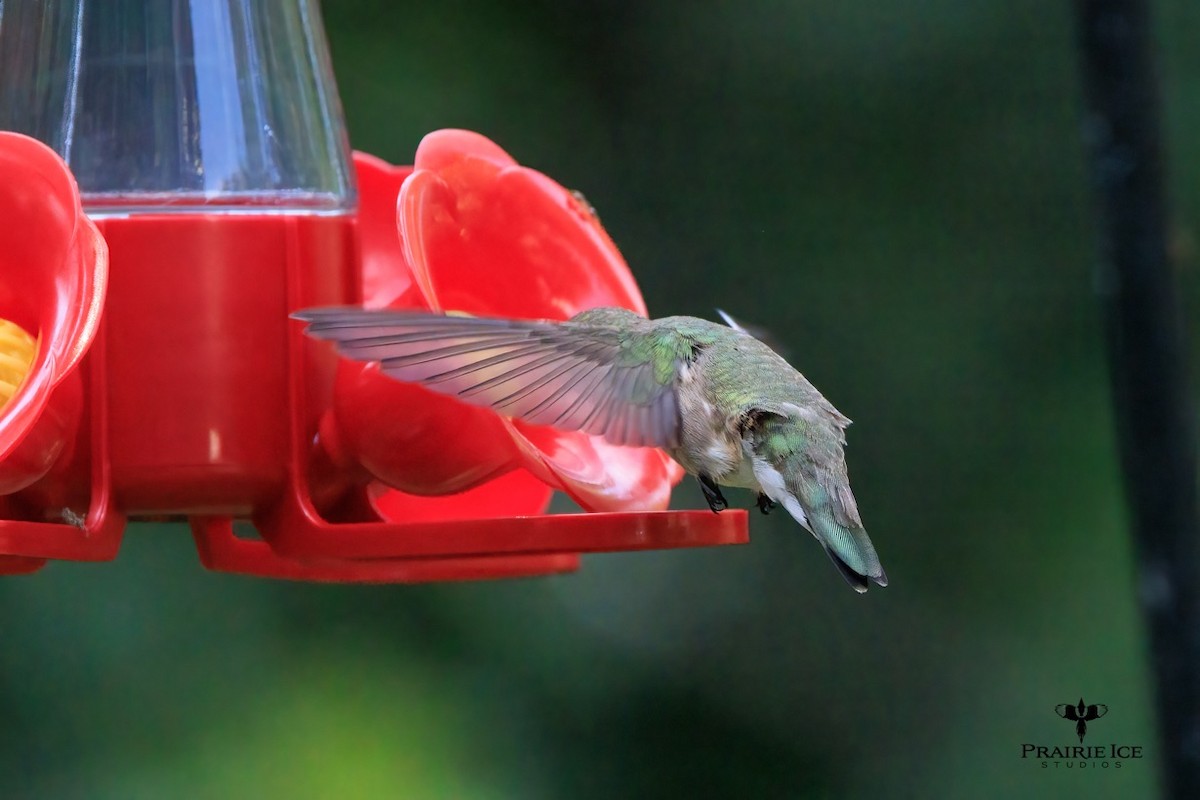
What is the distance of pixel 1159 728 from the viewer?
2.14 metres

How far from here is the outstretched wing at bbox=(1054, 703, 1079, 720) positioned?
15.6 feet

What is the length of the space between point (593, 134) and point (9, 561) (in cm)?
319

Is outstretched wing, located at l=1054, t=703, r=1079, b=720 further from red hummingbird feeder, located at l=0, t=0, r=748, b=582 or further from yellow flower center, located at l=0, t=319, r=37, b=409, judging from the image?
yellow flower center, located at l=0, t=319, r=37, b=409

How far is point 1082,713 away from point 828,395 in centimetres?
124

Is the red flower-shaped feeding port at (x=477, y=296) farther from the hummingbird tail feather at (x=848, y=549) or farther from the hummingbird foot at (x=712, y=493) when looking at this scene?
the hummingbird tail feather at (x=848, y=549)

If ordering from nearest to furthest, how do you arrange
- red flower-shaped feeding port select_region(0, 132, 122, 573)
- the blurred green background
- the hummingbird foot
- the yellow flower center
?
red flower-shaped feeding port select_region(0, 132, 122, 573), the yellow flower center, the hummingbird foot, the blurred green background


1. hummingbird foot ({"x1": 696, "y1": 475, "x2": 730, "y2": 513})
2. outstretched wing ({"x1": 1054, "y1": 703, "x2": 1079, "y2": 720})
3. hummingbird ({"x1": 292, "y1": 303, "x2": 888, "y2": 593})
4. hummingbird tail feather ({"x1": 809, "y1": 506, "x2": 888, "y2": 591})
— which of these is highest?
hummingbird ({"x1": 292, "y1": 303, "x2": 888, "y2": 593})

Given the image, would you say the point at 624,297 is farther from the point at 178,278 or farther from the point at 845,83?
the point at 845,83

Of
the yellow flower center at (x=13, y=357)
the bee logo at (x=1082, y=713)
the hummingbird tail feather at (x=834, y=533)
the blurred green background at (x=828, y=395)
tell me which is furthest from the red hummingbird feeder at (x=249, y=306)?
the bee logo at (x=1082, y=713)

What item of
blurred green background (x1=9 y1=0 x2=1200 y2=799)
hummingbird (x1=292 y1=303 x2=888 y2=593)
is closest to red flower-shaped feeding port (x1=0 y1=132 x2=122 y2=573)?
hummingbird (x1=292 y1=303 x2=888 y2=593)

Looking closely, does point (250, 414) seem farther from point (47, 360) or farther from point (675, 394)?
point (675, 394)

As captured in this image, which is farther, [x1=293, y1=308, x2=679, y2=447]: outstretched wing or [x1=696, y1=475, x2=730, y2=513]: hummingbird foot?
[x1=696, y1=475, x2=730, y2=513]: hummingbird foot

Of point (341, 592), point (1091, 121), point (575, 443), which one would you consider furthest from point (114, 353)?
point (341, 592)

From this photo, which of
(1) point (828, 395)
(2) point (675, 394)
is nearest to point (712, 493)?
(2) point (675, 394)
